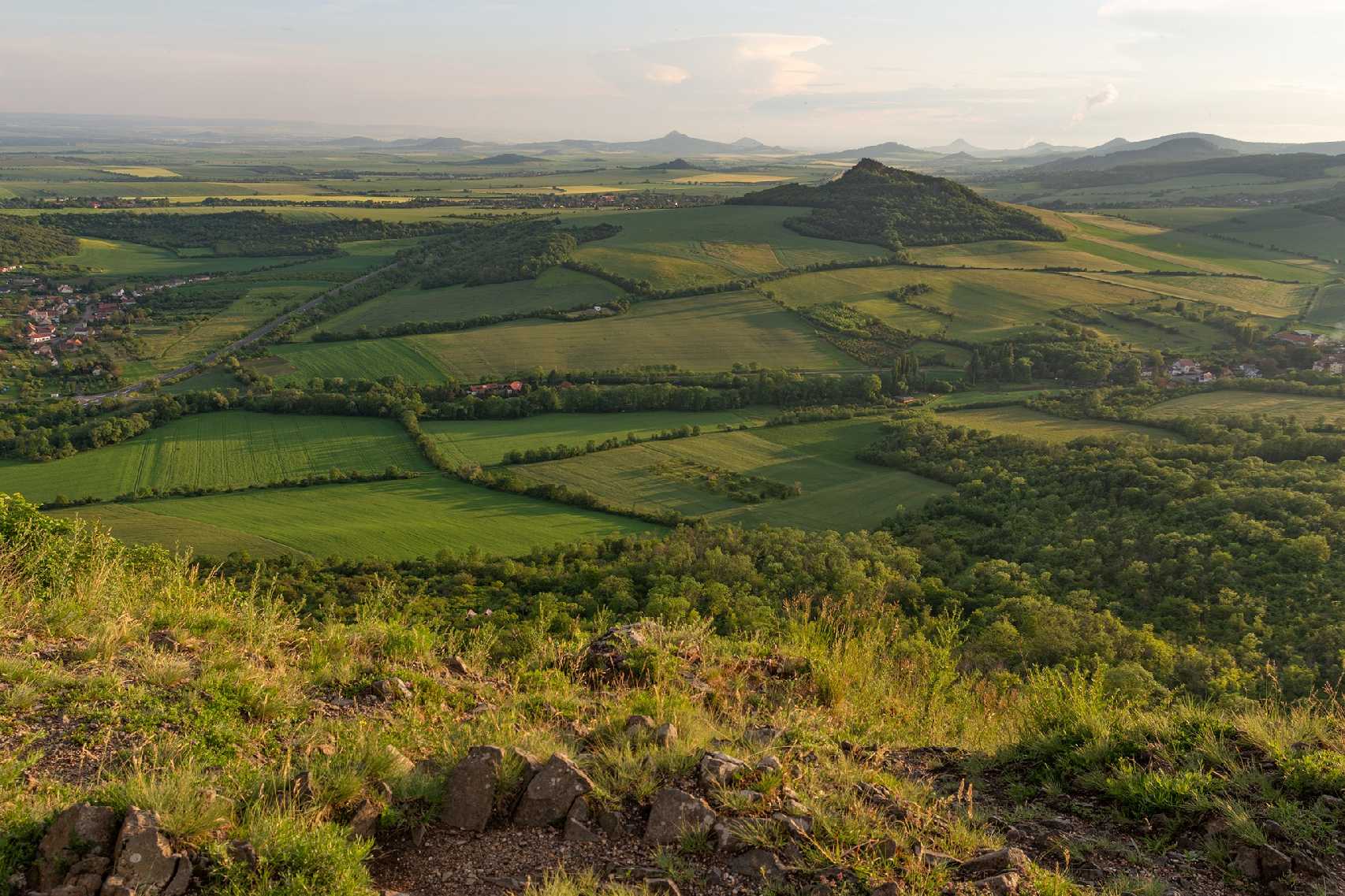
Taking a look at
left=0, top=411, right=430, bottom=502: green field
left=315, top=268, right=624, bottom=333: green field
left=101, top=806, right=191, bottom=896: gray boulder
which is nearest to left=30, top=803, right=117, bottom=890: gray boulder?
left=101, top=806, right=191, bottom=896: gray boulder

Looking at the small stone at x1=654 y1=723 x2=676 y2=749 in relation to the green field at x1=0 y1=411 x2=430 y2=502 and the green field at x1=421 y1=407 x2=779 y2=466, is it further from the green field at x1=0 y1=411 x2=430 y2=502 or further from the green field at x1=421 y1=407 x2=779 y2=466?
the green field at x1=0 y1=411 x2=430 y2=502

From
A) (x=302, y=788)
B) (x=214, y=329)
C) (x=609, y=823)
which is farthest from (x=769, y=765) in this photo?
(x=214, y=329)

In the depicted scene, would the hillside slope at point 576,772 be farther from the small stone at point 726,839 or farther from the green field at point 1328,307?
the green field at point 1328,307

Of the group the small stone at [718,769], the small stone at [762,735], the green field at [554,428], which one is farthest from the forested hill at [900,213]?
the small stone at [718,769]

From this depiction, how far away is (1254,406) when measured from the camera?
56.2m

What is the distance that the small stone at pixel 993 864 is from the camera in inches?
230

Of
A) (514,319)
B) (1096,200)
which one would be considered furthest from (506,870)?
(1096,200)

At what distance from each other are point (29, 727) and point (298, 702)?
2.32 meters

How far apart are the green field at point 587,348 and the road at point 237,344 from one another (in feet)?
23.2

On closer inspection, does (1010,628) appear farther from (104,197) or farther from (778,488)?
(104,197)

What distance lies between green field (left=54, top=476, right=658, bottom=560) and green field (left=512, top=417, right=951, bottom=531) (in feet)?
13.6

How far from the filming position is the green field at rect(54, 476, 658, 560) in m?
36.4

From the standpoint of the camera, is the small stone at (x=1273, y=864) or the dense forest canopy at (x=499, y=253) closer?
the small stone at (x=1273, y=864)

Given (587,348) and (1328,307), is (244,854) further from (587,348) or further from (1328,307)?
(1328,307)
